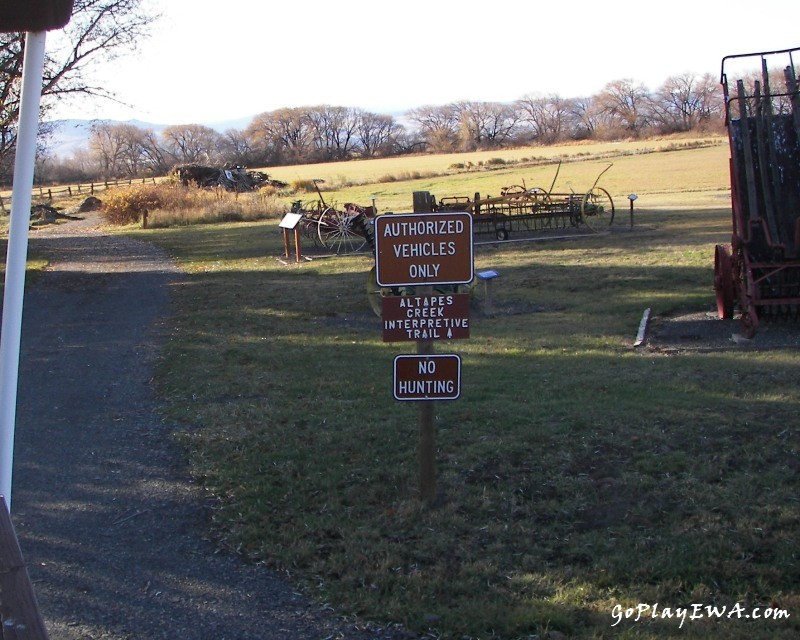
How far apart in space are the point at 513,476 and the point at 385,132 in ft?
385

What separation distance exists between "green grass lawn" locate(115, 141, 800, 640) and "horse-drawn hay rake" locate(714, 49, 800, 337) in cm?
133

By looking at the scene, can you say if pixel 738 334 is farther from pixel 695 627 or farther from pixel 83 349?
pixel 83 349

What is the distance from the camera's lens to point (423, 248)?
5059mm

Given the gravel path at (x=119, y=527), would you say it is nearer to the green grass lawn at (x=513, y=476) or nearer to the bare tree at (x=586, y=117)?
the green grass lawn at (x=513, y=476)

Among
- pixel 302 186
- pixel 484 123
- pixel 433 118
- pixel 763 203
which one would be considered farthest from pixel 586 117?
pixel 763 203

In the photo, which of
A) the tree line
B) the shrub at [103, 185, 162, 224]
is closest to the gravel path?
the shrub at [103, 185, 162, 224]

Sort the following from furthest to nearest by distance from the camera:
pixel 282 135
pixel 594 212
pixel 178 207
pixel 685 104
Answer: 1. pixel 282 135
2. pixel 685 104
3. pixel 178 207
4. pixel 594 212

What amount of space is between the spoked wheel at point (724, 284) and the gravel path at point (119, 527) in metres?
6.88

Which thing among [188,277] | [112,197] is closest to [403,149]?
[112,197]

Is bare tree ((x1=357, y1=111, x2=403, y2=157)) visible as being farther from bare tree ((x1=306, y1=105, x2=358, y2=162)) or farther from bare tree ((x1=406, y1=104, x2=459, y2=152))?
bare tree ((x1=406, y1=104, x2=459, y2=152))

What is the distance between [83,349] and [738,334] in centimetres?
780

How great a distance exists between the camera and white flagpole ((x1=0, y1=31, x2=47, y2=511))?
8.30 ft

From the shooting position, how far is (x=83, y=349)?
1066 centimetres

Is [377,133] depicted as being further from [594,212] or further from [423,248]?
[423,248]
